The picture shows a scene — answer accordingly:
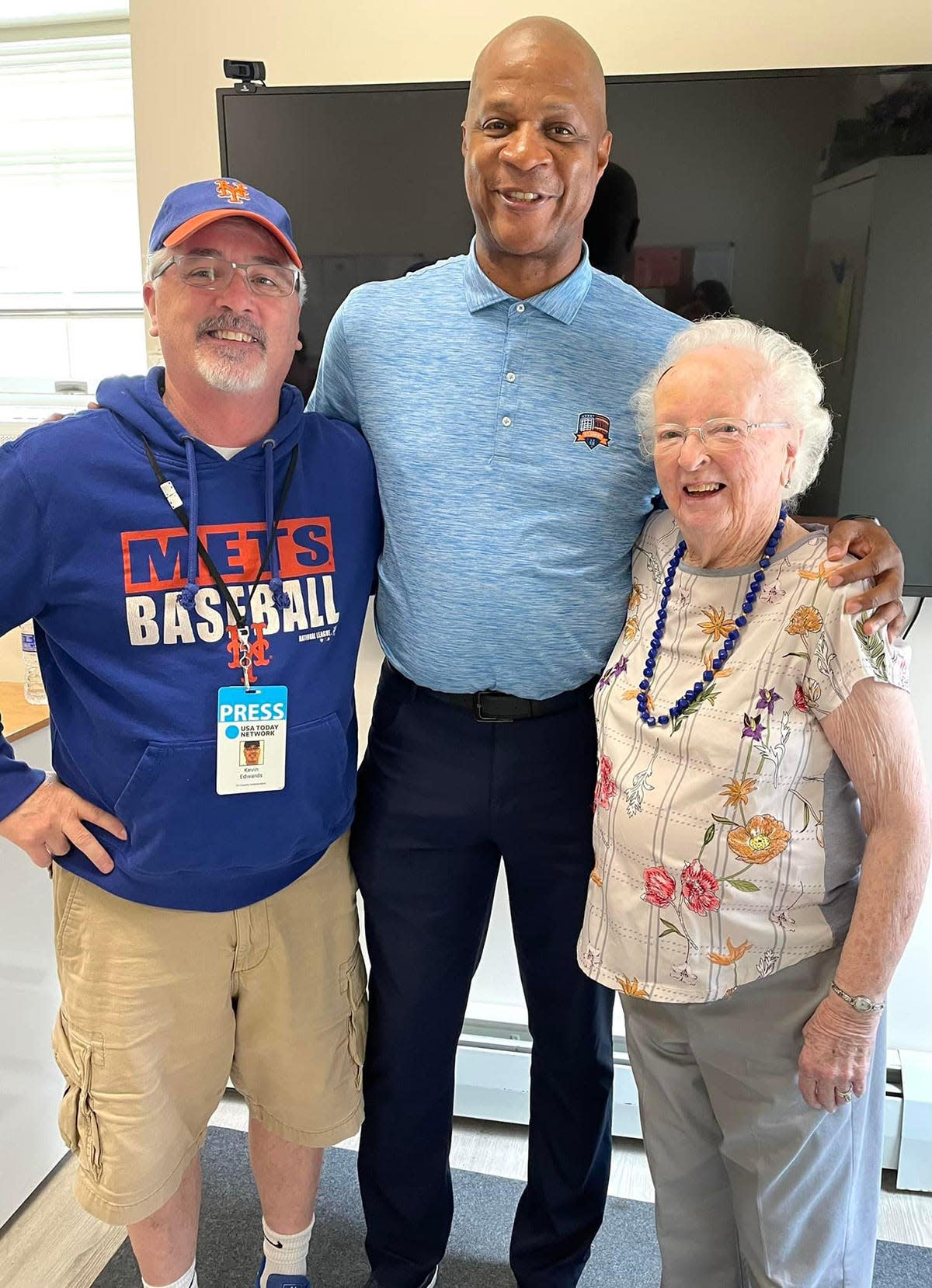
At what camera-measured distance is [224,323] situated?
4.40 feet

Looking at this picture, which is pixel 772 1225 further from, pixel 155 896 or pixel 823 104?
pixel 823 104

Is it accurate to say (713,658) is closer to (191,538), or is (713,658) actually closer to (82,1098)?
(191,538)

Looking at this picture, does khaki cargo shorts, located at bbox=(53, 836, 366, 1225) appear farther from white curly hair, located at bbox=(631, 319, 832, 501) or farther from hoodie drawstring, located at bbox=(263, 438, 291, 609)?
white curly hair, located at bbox=(631, 319, 832, 501)

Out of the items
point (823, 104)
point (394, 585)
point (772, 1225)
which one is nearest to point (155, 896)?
point (394, 585)

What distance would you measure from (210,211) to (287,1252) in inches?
67.6

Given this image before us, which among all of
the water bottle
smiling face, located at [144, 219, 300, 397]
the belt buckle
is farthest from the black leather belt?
the water bottle

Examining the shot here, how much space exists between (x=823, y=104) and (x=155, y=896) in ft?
5.79

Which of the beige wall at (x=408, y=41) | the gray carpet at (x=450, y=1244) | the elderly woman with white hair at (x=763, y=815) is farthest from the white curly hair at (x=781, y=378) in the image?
the gray carpet at (x=450, y=1244)

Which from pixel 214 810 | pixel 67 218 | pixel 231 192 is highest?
pixel 67 218

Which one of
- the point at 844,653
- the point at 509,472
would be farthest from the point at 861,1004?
the point at 509,472

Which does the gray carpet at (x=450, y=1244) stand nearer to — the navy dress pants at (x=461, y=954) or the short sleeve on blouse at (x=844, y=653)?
the navy dress pants at (x=461, y=954)

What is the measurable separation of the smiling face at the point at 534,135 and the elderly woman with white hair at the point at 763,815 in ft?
0.90

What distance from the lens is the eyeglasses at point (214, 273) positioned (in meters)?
1.36

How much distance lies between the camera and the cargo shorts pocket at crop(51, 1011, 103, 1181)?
1.45m
